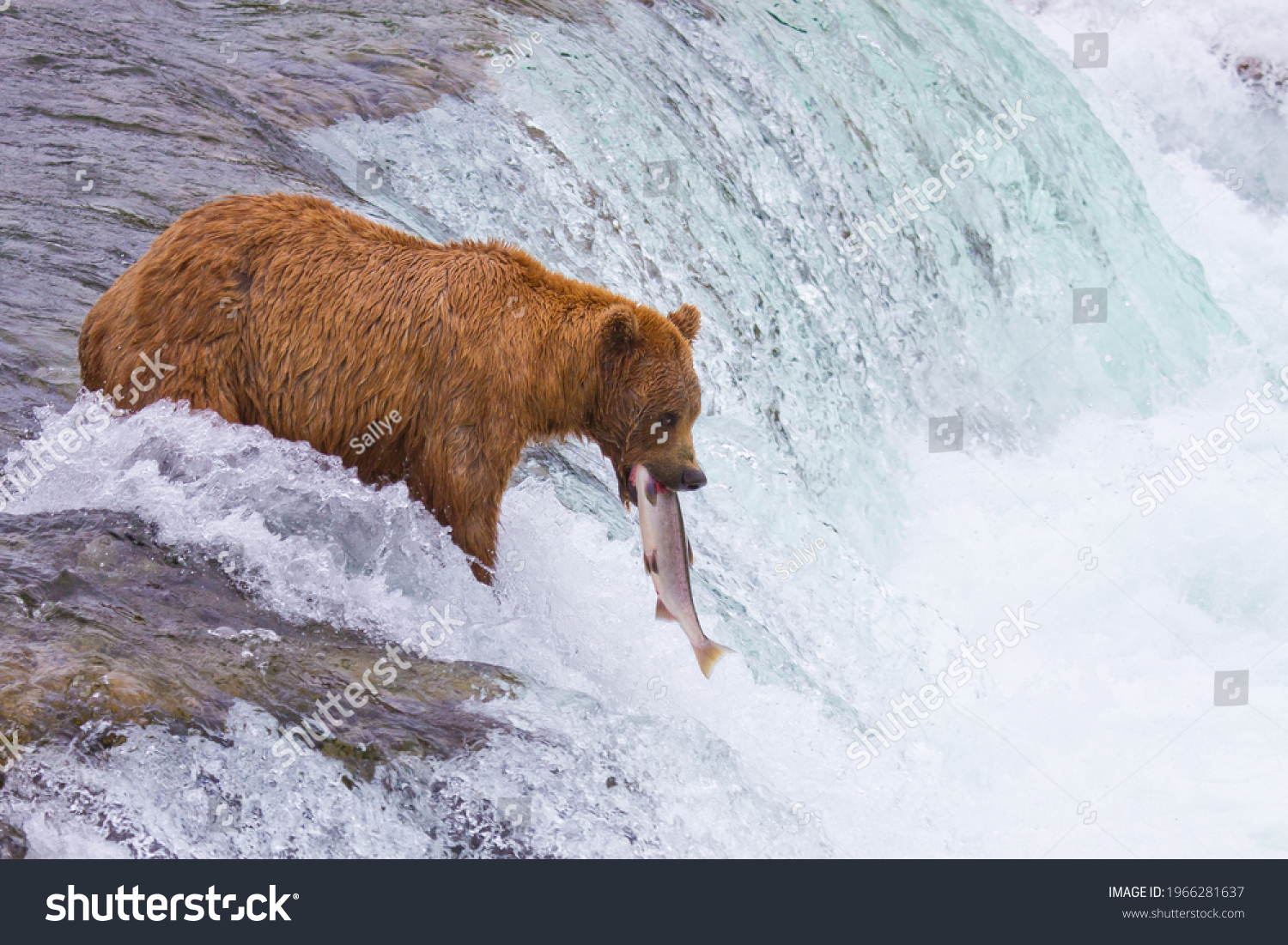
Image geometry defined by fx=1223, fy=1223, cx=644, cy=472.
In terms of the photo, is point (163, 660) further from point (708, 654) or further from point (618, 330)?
point (618, 330)

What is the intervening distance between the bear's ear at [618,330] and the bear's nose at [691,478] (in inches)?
18.3

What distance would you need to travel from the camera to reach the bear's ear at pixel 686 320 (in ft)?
14.6

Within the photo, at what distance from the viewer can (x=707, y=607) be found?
198 inches

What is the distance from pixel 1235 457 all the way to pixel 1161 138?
5306 mm

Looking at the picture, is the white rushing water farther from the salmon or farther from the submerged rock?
the salmon

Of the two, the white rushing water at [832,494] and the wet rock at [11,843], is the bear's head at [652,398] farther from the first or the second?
the wet rock at [11,843]

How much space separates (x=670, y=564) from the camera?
→ 3939 millimetres

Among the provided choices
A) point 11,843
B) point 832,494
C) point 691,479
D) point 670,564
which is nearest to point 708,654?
point 670,564

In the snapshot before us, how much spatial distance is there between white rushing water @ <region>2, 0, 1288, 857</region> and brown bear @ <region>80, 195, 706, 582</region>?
144 mm

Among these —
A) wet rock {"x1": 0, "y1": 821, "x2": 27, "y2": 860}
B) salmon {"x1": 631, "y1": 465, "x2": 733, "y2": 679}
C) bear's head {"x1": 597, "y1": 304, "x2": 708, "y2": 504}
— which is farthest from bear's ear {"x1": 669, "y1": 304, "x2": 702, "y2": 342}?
wet rock {"x1": 0, "y1": 821, "x2": 27, "y2": 860}

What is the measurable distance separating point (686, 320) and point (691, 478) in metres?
0.65

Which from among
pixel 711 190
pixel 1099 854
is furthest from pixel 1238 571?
pixel 711 190

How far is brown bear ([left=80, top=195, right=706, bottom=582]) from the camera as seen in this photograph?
12.8 ft

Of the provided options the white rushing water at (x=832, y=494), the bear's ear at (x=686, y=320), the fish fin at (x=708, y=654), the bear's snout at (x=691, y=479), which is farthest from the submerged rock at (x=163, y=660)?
the bear's ear at (x=686, y=320)
